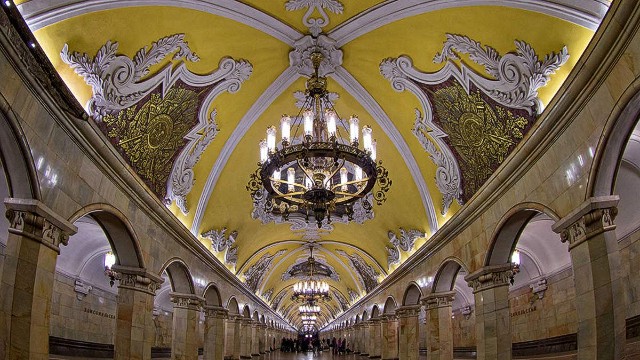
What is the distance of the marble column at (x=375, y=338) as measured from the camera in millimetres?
21234

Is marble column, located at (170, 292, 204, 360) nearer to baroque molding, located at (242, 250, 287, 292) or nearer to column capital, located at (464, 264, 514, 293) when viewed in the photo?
column capital, located at (464, 264, 514, 293)

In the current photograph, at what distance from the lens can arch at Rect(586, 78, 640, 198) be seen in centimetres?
481

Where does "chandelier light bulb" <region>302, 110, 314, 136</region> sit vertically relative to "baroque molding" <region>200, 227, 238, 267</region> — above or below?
above

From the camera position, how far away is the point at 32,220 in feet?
17.8

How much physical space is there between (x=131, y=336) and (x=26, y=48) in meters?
5.31

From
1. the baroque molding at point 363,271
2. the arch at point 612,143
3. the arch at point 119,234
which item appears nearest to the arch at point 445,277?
the arch at point 612,143

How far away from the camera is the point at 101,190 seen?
7211 millimetres

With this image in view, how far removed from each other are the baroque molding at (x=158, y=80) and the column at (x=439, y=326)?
21.7 feet

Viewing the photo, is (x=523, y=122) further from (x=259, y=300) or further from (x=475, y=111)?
(x=259, y=300)

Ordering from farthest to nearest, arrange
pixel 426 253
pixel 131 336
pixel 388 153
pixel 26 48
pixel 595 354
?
1. pixel 426 253
2. pixel 388 153
3. pixel 131 336
4. pixel 595 354
5. pixel 26 48

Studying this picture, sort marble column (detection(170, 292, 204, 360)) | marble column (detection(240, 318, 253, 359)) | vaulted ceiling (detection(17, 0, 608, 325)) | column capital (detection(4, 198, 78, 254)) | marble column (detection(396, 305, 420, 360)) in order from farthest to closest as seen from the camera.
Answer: marble column (detection(240, 318, 253, 359)) → marble column (detection(396, 305, 420, 360)) → marble column (detection(170, 292, 204, 360)) → vaulted ceiling (detection(17, 0, 608, 325)) → column capital (detection(4, 198, 78, 254))

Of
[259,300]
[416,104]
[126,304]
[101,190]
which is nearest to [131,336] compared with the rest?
[126,304]

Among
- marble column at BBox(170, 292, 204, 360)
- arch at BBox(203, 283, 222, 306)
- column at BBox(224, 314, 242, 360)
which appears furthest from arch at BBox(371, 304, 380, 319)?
marble column at BBox(170, 292, 204, 360)

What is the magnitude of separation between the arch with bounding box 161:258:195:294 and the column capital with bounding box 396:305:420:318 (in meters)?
6.82
